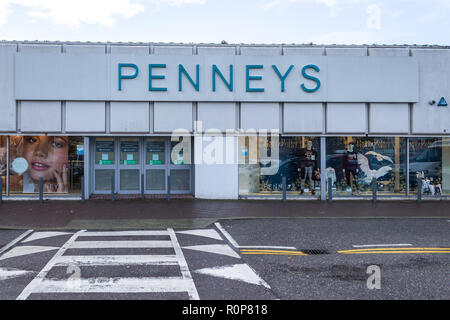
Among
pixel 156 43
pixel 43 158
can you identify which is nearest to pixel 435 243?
pixel 156 43

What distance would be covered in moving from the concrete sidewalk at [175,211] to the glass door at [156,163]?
1646 millimetres

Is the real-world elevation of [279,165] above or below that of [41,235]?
above

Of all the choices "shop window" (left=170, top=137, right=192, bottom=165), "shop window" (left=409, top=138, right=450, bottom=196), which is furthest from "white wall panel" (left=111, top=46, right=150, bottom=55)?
"shop window" (left=409, top=138, right=450, bottom=196)

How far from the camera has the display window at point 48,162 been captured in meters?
17.0

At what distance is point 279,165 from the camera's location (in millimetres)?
17469

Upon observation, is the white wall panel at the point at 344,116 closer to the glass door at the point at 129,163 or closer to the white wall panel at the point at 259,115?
the white wall panel at the point at 259,115

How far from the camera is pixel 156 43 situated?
16875mm

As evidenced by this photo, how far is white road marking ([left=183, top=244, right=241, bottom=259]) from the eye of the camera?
8.42 meters

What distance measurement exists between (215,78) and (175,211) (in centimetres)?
556

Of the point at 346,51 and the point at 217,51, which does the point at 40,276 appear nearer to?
the point at 217,51

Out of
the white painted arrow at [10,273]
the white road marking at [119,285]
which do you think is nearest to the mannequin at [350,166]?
the white road marking at [119,285]

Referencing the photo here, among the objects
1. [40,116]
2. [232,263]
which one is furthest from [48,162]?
[232,263]

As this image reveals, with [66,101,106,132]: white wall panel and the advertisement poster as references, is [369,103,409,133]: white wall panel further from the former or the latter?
the advertisement poster

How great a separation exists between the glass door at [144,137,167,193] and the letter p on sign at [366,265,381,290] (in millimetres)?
11817
